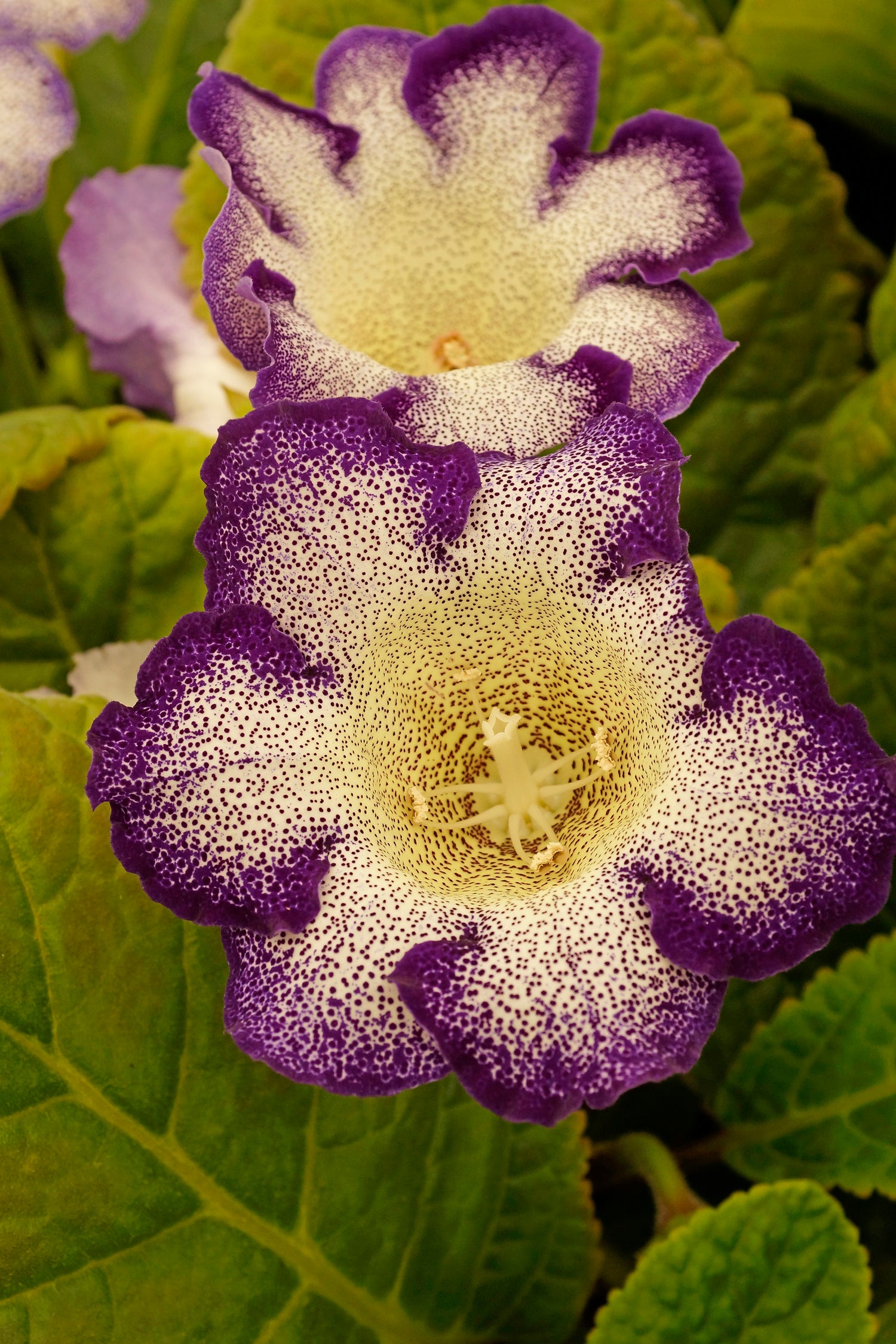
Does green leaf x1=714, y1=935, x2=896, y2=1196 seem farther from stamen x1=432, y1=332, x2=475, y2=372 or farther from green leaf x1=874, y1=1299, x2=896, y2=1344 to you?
stamen x1=432, y1=332, x2=475, y2=372

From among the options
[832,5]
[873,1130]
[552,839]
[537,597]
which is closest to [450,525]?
[537,597]

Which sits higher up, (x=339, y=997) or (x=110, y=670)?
(x=339, y=997)

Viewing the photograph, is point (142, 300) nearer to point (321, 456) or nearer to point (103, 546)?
point (103, 546)

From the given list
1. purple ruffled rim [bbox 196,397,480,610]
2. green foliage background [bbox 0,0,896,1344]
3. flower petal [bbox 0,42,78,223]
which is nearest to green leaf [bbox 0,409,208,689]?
green foliage background [bbox 0,0,896,1344]

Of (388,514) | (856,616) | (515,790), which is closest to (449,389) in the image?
(388,514)

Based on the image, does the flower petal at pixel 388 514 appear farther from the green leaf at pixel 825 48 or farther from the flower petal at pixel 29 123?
the green leaf at pixel 825 48

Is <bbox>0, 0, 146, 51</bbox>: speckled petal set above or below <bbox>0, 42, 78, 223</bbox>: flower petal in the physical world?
above

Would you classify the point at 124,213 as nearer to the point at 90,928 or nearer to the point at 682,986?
the point at 90,928
